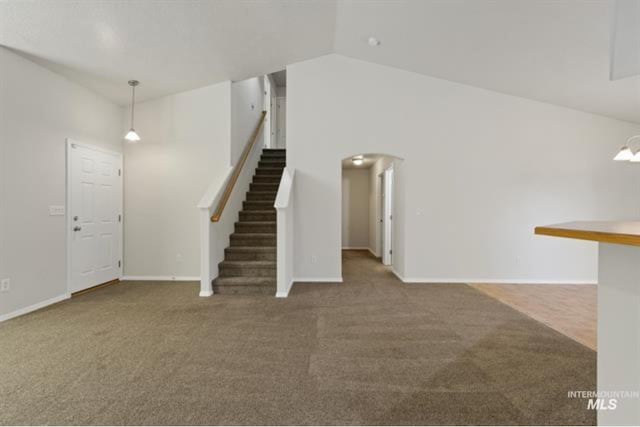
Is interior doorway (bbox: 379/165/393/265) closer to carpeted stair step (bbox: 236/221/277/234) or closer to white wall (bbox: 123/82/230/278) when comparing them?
carpeted stair step (bbox: 236/221/277/234)

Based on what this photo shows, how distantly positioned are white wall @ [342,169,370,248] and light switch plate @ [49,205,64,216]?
21.4 ft

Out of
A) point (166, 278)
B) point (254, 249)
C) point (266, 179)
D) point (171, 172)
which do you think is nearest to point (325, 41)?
point (266, 179)

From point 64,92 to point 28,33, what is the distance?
3.27ft

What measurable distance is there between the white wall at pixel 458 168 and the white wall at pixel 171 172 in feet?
4.20

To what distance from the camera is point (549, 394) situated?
6.19 feet

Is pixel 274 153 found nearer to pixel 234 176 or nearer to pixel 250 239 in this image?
pixel 234 176

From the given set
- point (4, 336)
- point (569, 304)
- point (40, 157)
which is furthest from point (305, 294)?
point (40, 157)

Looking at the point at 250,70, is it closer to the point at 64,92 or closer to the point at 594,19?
the point at 64,92

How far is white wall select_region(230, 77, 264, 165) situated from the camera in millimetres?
5062

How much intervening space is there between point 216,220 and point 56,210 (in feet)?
6.57

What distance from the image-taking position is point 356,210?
8.91 m

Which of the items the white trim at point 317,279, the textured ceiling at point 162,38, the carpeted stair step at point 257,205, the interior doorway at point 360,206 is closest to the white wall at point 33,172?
the textured ceiling at point 162,38

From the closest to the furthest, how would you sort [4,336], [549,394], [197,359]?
1. [549,394]
2. [197,359]
3. [4,336]

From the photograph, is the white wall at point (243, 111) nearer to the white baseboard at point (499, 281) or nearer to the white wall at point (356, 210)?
the white wall at point (356, 210)
